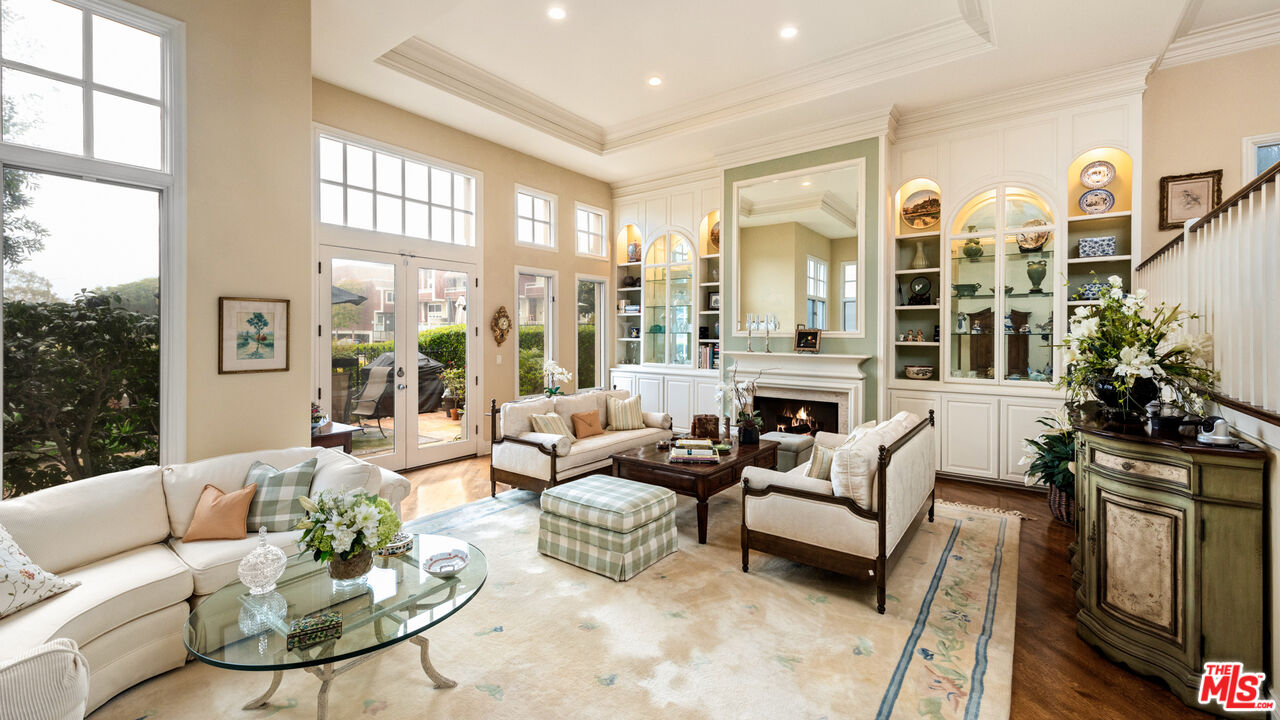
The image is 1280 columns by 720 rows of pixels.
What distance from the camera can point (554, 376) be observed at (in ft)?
22.6

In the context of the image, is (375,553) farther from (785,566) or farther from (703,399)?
(703,399)

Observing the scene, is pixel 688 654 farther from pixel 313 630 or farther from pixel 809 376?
pixel 809 376

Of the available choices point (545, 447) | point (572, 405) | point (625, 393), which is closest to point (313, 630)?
point (545, 447)

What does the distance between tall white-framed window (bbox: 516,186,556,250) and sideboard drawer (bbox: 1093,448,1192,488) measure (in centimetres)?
582

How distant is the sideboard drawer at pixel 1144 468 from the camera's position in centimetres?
209

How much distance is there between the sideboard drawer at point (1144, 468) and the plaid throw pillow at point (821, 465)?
3.98 feet

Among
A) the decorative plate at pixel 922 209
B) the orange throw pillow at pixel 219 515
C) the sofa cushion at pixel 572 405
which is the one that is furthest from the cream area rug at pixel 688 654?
the decorative plate at pixel 922 209

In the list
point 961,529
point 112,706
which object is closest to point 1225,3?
point 961,529

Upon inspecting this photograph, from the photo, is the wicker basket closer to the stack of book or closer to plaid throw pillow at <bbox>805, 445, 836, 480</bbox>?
plaid throw pillow at <bbox>805, 445, 836, 480</bbox>

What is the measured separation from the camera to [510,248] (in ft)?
21.3

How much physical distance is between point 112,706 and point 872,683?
2.95 m

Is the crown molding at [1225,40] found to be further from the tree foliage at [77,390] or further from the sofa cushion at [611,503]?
the tree foliage at [77,390]

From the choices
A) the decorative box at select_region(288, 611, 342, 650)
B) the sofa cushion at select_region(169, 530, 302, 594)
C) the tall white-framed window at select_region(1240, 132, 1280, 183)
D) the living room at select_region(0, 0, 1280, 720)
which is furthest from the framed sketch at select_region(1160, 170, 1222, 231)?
the sofa cushion at select_region(169, 530, 302, 594)

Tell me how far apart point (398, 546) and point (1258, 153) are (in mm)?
6508
